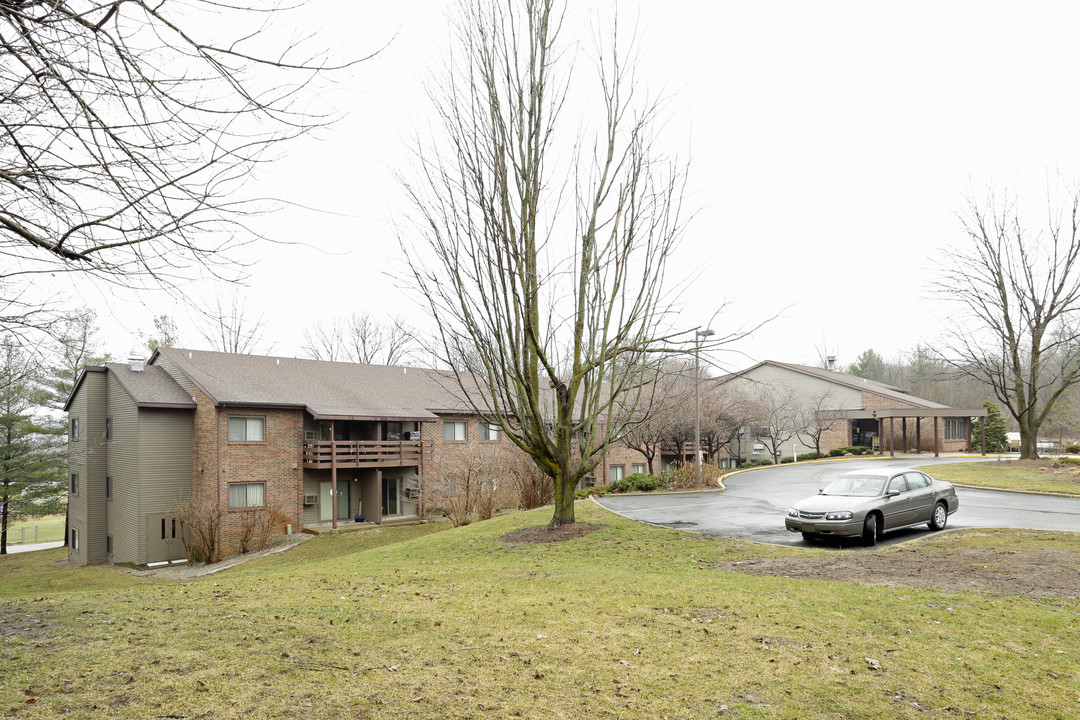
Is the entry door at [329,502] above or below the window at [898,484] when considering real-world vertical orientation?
below

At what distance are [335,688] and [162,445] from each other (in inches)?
1040

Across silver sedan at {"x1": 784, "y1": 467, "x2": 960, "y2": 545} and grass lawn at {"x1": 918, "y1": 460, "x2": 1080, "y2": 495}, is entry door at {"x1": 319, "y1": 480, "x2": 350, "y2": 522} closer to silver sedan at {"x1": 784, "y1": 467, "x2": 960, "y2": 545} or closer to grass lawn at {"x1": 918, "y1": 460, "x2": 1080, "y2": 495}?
silver sedan at {"x1": 784, "y1": 467, "x2": 960, "y2": 545}

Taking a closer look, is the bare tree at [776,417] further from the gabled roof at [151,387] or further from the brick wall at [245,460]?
the gabled roof at [151,387]

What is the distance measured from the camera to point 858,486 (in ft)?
47.9

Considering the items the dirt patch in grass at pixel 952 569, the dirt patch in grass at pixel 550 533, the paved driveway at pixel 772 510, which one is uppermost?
the dirt patch in grass at pixel 952 569

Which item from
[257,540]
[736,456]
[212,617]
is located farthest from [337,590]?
[736,456]

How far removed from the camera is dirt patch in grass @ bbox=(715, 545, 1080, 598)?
29.1ft

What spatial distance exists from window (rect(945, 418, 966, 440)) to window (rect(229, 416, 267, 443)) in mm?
45251

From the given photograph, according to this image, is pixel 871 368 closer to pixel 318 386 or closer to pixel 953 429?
pixel 953 429

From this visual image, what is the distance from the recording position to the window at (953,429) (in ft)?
160

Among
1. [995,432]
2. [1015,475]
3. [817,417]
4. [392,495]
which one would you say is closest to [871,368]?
[995,432]

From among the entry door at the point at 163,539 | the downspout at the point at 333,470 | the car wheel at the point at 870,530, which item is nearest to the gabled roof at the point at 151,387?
the entry door at the point at 163,539

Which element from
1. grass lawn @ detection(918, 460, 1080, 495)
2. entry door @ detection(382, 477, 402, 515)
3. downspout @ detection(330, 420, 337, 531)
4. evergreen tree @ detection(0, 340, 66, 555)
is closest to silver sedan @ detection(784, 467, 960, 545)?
grass lawn @ detection(918, 460, 1080, 495)

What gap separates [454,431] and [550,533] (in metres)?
21.4
